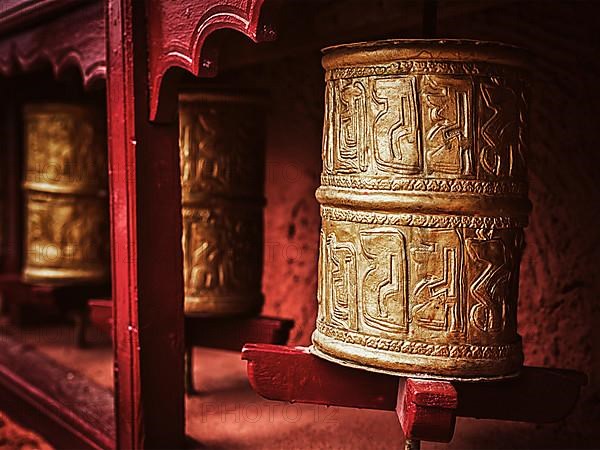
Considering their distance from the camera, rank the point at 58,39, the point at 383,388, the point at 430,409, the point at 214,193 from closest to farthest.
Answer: the point at 430,409
the point at 383,388
the point at 58,39
the point at 214,193

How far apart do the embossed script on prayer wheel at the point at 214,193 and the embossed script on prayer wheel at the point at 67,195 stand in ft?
5.07

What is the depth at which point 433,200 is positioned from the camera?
87.0 inches

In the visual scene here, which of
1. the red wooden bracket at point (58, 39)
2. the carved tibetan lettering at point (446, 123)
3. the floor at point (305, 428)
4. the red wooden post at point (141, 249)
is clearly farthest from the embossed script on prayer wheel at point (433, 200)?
the red wooden bracket at point (58, 39)

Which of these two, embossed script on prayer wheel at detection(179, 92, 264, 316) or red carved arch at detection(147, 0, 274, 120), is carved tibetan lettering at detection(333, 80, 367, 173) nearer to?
red carved arch at detection(147, 0, 274, 120)

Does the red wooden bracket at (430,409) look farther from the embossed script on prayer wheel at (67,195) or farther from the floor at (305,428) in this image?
the embossed script on prayer wheel at (67,195)

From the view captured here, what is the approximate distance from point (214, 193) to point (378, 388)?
53.6 inches

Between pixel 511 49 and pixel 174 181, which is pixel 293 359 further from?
pixel 511 49

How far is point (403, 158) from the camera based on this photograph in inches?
87.9

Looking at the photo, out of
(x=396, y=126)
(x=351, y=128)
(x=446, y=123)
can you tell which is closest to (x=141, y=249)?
(x=351, y=128)

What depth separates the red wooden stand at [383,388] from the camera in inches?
96.3

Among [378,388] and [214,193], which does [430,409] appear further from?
[214,193]

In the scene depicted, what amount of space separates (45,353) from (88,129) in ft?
4.22

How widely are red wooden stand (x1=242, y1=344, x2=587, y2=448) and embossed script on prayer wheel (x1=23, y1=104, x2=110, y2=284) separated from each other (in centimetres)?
260

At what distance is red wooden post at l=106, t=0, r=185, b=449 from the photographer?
2.83 metres
